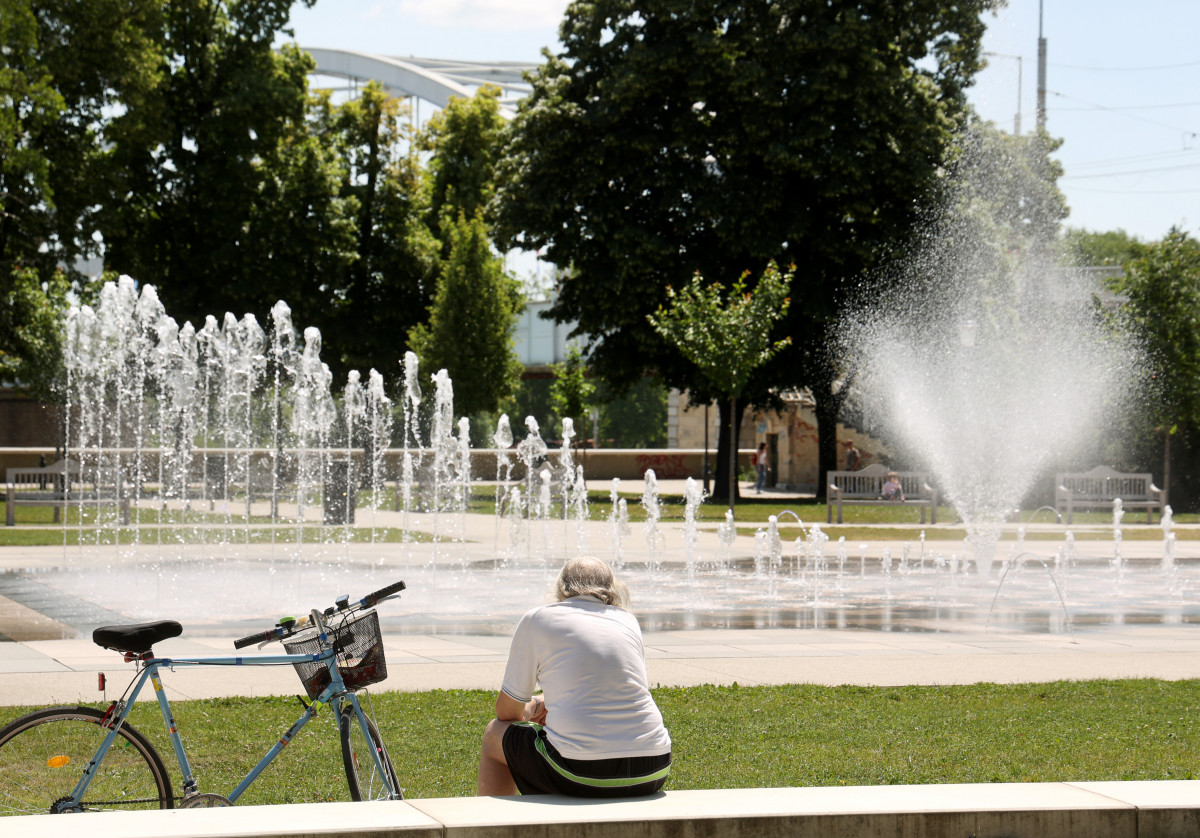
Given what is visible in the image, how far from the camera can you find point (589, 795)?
4504mm

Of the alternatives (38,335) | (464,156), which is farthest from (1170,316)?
(38,335)

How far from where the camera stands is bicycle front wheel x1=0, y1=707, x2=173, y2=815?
14.3 ft

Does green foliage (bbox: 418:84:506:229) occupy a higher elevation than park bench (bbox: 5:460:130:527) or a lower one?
higher

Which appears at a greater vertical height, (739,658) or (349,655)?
(349,655)

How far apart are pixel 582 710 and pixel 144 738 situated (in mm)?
1438

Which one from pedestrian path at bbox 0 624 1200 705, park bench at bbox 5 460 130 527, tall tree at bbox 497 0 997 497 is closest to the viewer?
pedestrian path at bbox 0 624 1200 705

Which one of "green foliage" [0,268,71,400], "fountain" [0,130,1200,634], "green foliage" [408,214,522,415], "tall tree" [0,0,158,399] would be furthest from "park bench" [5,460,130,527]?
"green foliage" [408,214,522,415]

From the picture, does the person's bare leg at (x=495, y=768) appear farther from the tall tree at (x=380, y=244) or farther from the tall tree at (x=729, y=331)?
the tall tree at (x=380, y=244)

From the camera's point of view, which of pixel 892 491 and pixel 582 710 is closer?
pixel 582 710

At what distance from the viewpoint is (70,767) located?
14.5 feet

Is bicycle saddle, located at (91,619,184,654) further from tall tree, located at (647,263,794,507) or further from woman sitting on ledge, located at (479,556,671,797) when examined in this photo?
tall tree, located at (647,263,794,507)

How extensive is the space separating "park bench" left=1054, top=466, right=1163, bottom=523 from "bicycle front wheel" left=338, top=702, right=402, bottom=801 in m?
25.2

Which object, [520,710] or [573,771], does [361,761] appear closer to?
[520,710]

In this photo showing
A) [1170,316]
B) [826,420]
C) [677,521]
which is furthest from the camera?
[826,420]
